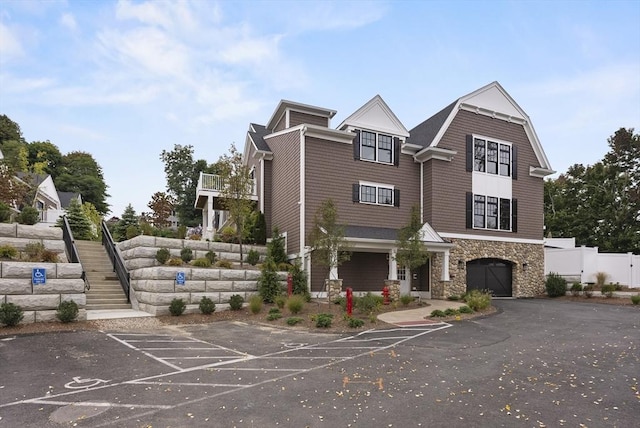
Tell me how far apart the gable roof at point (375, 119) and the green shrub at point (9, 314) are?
15.3 m

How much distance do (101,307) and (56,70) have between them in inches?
335

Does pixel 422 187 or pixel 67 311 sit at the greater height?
pixel 422 187

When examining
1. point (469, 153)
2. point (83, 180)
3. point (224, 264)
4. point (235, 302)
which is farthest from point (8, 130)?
point (469, 153)

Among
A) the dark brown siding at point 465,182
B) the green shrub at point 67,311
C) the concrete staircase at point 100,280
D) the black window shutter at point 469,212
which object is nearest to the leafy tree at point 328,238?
the concrete staircase at point 100,280

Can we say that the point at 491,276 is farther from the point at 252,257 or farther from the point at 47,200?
the point at 47,200

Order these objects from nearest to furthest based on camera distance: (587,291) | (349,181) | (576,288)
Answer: (349,181) → (587,291) → (576,288)

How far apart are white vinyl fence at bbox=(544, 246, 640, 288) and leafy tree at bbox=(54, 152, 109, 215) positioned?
57.6 metres

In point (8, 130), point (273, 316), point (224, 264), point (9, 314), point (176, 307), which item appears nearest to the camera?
point (9, 314)

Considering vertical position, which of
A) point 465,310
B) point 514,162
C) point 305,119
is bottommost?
point 465,310

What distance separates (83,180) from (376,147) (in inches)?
2071

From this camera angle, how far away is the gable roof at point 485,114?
75.8 ft

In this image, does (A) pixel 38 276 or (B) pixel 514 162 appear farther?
(B) pixel 514 162

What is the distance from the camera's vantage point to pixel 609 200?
34.0 m

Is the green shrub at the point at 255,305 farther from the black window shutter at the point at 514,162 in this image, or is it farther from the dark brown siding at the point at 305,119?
the black window shutter at the point at 514,162
